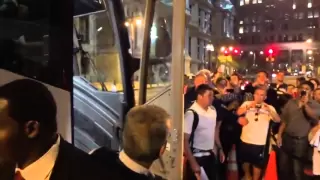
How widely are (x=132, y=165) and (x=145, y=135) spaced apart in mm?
125

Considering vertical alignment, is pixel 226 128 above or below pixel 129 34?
below

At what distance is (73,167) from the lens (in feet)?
5.42

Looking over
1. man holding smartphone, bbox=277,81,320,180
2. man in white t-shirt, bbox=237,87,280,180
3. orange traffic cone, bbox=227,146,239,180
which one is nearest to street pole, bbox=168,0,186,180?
man in white t-shirt, bbox=237,87,280,180

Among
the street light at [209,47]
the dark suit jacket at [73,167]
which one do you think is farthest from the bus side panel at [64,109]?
the street light at [209,47]

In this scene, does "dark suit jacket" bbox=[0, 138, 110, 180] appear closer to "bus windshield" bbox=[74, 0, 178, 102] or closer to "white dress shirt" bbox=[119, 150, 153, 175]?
"white dress shirt" bbox=[119, 150, 153, 175]

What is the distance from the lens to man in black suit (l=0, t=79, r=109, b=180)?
1527 mm

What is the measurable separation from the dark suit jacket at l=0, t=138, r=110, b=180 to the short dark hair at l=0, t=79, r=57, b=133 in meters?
0.10

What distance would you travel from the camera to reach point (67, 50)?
244cm

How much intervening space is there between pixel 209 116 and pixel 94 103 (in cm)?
222

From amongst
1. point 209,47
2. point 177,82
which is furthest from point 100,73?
point 209,47

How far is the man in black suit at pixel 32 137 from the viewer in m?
1.53

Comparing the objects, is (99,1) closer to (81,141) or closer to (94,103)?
(94,103)

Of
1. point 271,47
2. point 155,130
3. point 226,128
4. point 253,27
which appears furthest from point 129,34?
point 253,27

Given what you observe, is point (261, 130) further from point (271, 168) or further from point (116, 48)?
point (116, 48)
